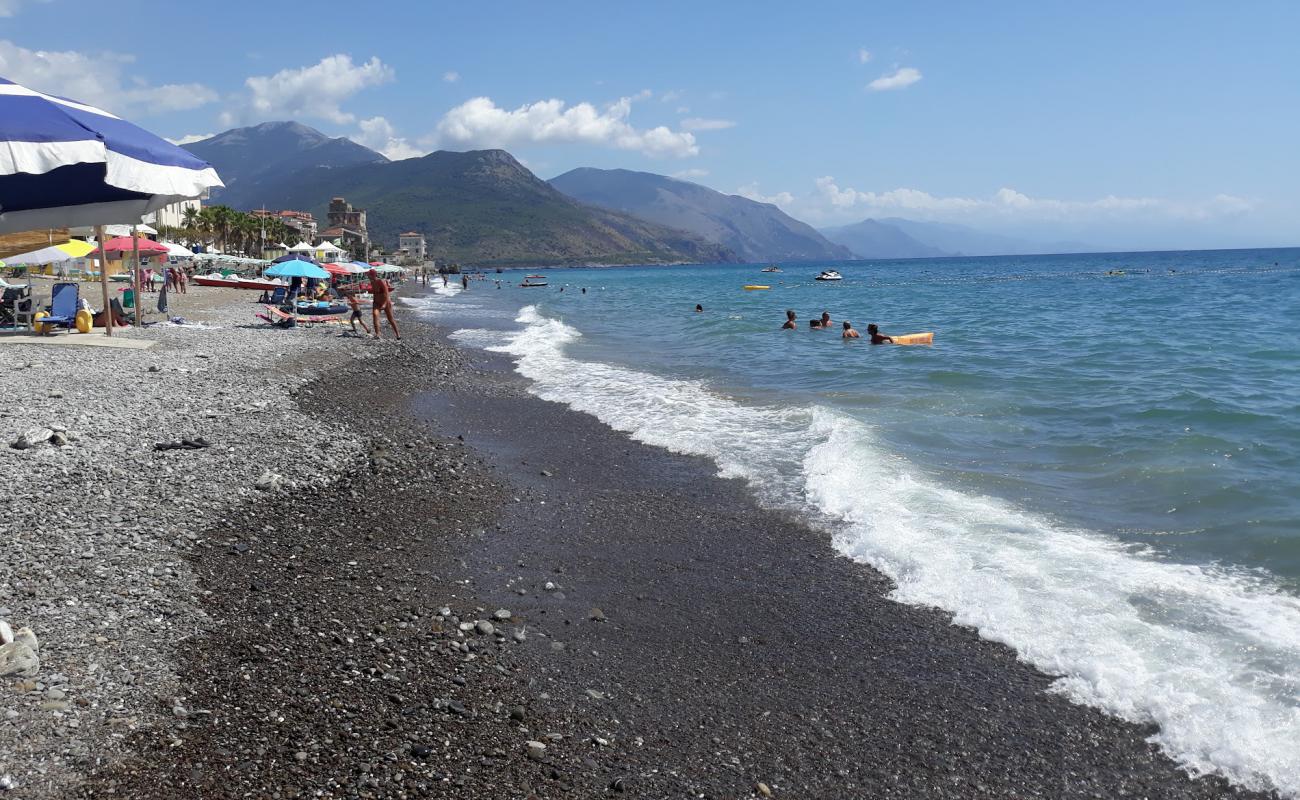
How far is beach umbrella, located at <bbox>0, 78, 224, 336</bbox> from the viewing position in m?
3.77

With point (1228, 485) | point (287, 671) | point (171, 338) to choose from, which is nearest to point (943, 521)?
point (1228, 485)

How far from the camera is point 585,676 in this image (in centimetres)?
539

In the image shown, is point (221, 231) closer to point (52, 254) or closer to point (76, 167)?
point (52, 254)

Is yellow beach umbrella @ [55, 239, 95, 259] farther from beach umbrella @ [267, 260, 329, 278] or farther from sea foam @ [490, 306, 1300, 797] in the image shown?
sea foam @ [490, 306, 1300, 797]

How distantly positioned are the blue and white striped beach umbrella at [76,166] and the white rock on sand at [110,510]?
2242 millimetres

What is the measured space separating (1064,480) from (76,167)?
981cm

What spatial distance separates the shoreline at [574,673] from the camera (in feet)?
14.2

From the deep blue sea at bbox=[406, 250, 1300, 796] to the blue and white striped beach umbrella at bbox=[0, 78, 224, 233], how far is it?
573 centimetres

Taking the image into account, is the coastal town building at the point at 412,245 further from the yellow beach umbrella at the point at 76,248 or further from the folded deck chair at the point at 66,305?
the folded deck chair at the point at 66,305

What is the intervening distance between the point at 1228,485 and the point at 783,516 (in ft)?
17.0

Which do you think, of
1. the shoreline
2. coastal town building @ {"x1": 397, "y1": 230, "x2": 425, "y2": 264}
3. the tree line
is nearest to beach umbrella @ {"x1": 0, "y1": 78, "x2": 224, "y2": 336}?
the shoreline

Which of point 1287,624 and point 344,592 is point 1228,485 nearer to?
point 1287,624

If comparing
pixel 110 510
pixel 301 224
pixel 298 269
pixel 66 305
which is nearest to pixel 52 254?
pixel 66 305

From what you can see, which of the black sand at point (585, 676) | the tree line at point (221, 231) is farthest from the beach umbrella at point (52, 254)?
the tree line at point (221, 231)
